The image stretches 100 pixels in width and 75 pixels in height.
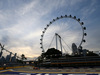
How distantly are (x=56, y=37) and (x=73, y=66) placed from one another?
101 ft

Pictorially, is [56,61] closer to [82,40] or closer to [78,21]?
[82,40]

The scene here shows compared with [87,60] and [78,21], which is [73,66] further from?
[78,21]

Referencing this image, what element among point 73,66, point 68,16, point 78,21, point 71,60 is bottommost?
point 73,66

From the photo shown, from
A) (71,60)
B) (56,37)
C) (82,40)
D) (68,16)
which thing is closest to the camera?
(71,60)

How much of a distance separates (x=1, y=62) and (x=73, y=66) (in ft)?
86.1

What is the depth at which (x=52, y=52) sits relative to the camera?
83812 millimetres

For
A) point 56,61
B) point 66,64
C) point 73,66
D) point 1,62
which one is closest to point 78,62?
point 73,66

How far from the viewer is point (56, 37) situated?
184ft

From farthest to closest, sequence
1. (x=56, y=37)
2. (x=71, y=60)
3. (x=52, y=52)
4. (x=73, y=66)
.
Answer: (x=52, y=52), (x=56, y=37), (x=71, y=60), (x=73, y=66)

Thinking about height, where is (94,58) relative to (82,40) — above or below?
below

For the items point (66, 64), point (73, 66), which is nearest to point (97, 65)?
point (73, 66)

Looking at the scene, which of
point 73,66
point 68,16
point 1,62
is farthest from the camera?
point 68,16

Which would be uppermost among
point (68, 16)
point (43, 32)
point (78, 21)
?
point (68, 16)

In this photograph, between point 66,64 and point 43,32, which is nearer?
point 66,64
